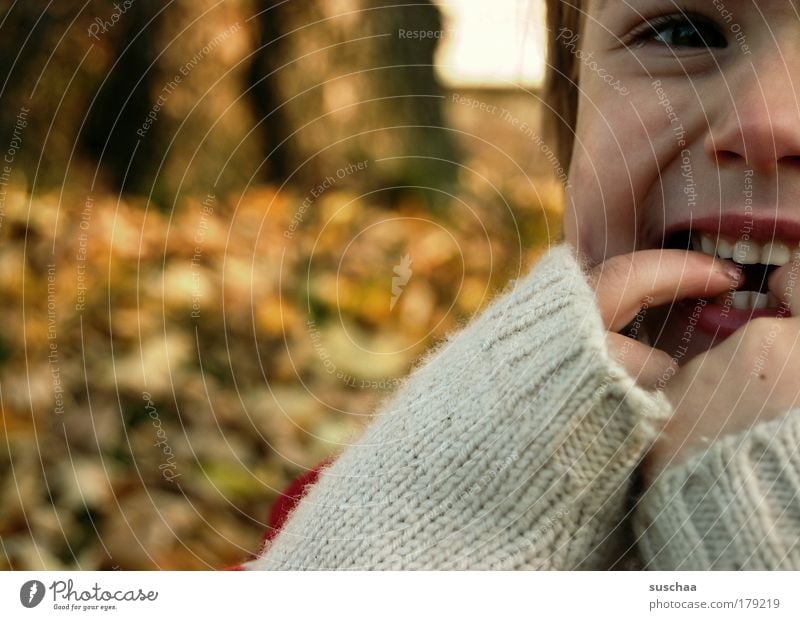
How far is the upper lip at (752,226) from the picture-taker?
423mm

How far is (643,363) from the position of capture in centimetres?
39

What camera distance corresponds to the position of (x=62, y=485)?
0.69 metres

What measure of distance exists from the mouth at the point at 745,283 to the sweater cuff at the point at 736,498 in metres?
0.08
